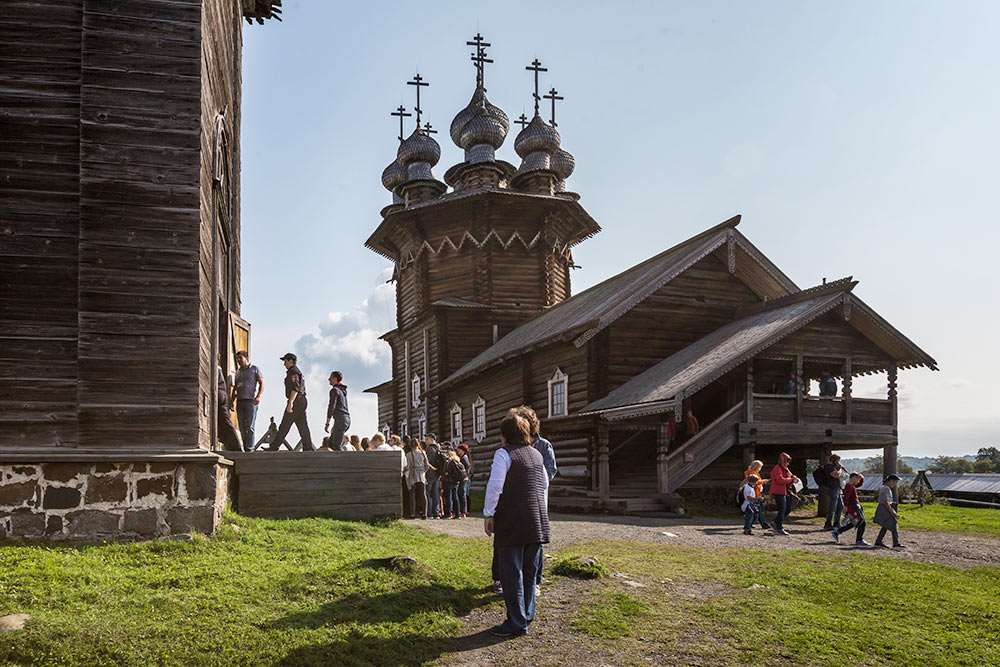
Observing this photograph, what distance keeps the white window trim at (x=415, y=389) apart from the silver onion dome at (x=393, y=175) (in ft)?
33.4

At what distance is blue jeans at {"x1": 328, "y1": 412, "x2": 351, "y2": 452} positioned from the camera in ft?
Result: 44.3

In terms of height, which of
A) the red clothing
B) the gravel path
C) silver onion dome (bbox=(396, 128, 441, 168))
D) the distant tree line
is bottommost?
the distant tree line

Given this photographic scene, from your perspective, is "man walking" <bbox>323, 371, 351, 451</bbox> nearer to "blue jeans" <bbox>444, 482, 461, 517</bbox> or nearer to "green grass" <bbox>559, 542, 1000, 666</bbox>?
"blue jeans" <bbox>444, 482, 461, 517</bbox>

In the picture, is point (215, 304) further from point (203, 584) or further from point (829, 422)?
point (829, 422)

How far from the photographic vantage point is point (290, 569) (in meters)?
8.06

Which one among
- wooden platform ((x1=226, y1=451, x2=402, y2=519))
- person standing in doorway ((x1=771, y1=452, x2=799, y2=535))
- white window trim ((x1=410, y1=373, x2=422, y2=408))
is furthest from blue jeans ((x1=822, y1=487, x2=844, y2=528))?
white window trim ((x1=410, y1=373, x2=422, y2=408))

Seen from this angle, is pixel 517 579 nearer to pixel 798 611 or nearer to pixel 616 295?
pixel 798 611

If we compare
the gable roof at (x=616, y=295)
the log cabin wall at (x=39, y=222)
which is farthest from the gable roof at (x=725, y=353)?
the log cabin wall at (x=39, y=222)

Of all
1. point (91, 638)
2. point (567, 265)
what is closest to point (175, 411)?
point (91, 638)

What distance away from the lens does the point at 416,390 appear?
118 feet

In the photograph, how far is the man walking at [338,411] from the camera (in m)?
13.5

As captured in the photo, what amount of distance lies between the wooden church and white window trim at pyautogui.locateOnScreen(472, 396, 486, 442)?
0.29 feet

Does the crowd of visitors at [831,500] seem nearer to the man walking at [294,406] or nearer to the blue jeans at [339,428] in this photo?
the blue jeans at [339,428]

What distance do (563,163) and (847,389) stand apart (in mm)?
20515
